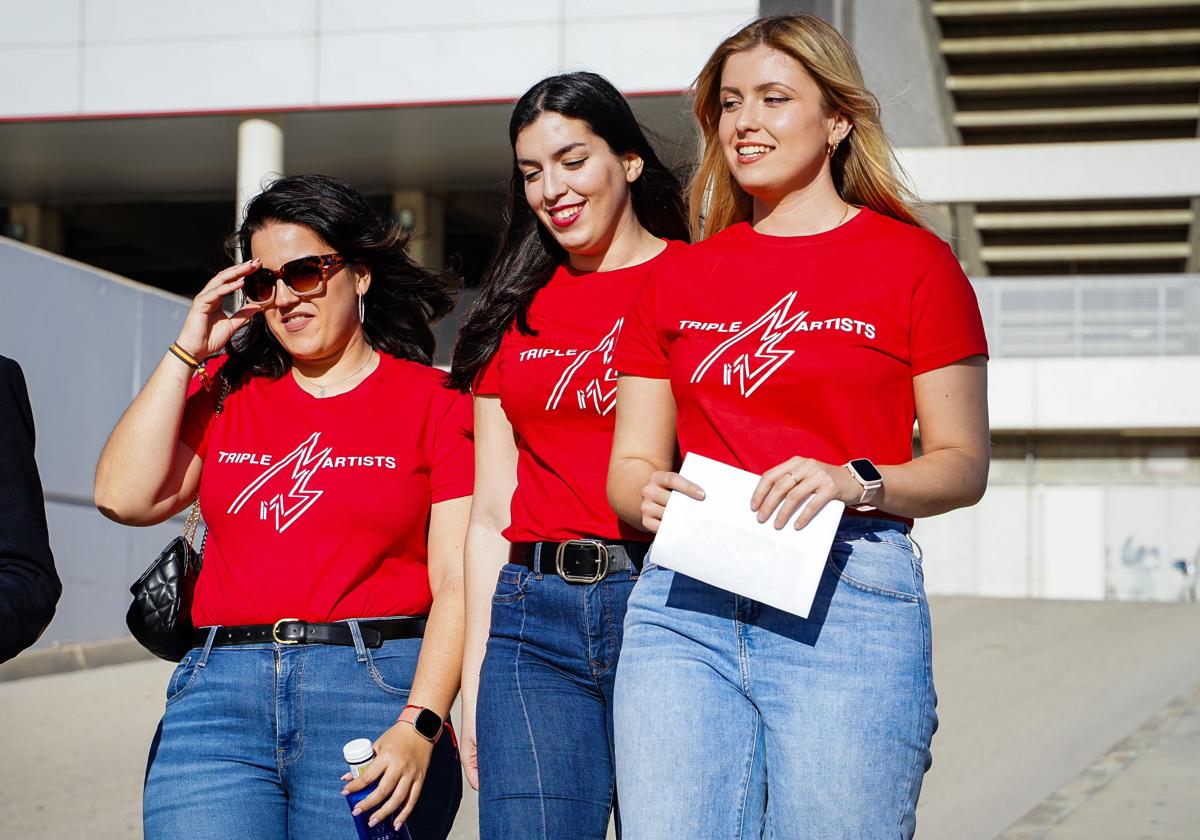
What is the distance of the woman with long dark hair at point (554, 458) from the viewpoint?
3.15 metres

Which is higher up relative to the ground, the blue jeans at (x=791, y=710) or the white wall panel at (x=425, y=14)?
the white wall panel at (x=425, y=14)

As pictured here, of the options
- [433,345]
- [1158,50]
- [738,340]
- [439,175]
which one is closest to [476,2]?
[439,175]

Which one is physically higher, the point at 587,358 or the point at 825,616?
the point at 587,358

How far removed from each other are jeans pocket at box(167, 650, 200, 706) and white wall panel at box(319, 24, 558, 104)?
1514cm

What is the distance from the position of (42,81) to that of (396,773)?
58.3 feet

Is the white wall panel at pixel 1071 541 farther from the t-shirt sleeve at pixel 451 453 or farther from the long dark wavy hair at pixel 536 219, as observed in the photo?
the t-shirt sleeve at pixel 451 453

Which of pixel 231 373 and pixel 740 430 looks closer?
pixel 740 430

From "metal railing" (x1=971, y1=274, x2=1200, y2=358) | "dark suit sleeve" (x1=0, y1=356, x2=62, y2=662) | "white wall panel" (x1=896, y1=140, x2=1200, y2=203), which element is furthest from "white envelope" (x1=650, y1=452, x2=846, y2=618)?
"white wall panel" (x1=896, y1=140, x2=1200, y2=203)

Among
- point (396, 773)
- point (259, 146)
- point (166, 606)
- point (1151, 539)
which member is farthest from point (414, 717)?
point (1151, 539)

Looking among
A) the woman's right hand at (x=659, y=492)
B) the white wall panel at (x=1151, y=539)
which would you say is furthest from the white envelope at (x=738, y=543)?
the white wall panel at (x=1151, y=539)

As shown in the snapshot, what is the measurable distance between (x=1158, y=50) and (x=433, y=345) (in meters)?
32.3

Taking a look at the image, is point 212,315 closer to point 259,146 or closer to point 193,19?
point 259,146

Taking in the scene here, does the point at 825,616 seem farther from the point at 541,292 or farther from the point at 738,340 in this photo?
the point at 541,292

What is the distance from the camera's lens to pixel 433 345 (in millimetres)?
3805
